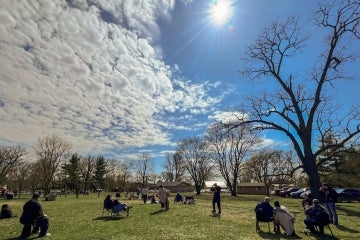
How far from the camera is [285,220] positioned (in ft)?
38.3

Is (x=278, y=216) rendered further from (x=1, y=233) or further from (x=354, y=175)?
(x=354, y=175)

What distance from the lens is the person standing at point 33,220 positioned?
1112cm

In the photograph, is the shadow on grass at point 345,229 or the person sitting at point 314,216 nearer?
the person sitting at point 314,216

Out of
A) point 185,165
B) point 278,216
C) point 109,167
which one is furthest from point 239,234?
point 109,167

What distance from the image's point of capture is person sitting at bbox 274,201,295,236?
37.6ft

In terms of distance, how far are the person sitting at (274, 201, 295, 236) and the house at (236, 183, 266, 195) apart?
240 ft

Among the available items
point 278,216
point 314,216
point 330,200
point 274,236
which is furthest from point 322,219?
point 330,200

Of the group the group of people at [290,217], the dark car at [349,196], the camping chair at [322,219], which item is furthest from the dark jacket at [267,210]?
the dark car at [349,196]

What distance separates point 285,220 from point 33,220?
406 inches

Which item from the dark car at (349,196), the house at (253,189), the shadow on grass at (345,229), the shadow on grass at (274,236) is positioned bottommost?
the shadow on grass at (274,236)

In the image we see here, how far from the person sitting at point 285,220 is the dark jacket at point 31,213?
32.8ft

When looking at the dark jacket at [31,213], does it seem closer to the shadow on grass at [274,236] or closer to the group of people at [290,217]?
the shadow on grass at [274,236]

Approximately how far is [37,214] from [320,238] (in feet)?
36.9

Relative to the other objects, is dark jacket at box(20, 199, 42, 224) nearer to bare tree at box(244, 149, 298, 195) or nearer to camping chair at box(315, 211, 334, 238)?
camping chair at box(315, 211, 334, 238)
